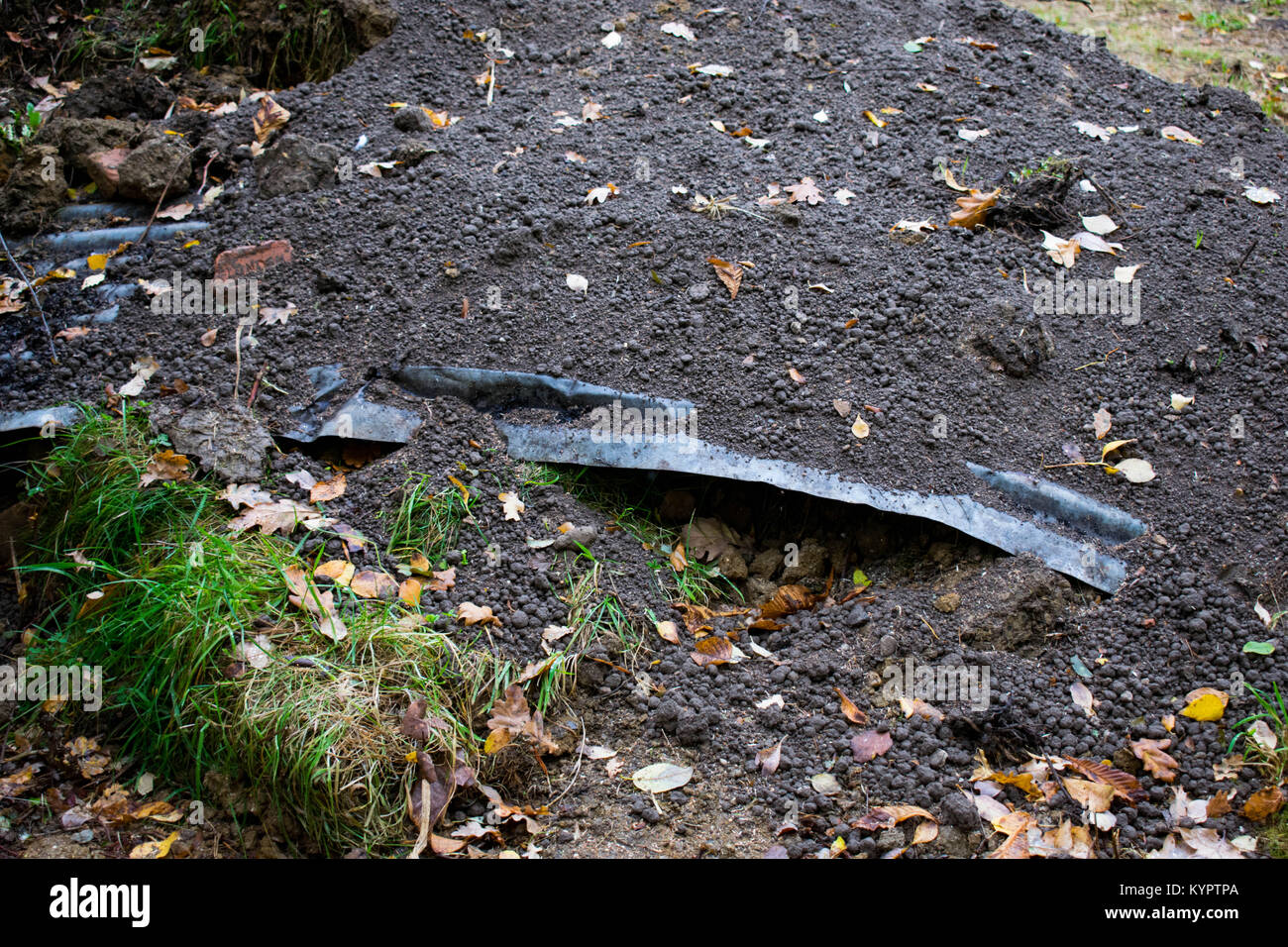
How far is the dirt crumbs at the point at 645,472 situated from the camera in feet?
8.56

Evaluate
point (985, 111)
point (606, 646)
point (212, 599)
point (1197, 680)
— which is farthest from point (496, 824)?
point (985, 111)

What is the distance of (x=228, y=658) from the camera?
8.85 ft

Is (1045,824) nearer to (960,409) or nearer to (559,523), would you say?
(960,409)

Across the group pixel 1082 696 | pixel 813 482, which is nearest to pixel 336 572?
pixel 813 482

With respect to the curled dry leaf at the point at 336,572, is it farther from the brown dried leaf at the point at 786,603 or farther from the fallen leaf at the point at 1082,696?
the fallen leaf at the point at 1082,696

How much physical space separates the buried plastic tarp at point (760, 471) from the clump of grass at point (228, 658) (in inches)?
32.8

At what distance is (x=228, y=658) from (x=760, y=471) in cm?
180

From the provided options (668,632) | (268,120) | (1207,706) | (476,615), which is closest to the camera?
(1207,706)

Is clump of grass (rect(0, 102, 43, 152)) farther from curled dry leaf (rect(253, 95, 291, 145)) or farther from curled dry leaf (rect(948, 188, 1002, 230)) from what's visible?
curled dry leaf (rect(948, 188, 1002, 230))

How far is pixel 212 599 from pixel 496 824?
1.09 metres

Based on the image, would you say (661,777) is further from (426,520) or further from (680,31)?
(680,31)

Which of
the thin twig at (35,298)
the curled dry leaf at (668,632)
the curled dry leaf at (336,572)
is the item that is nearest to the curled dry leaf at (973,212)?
the curled dry leaf at (668,632)
